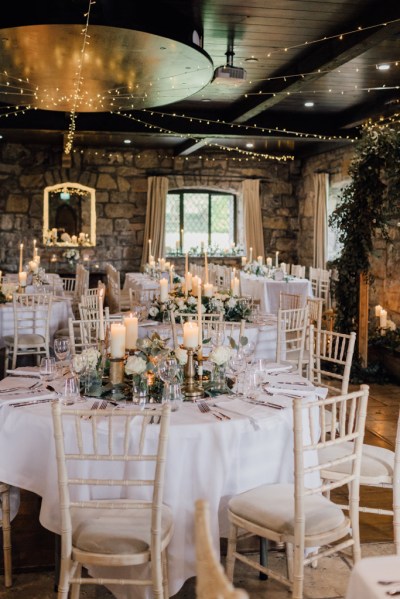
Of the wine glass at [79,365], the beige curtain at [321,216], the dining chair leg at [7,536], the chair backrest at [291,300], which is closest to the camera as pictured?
the dining chair leg at [7,536]

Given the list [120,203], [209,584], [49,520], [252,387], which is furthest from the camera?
[120,203]

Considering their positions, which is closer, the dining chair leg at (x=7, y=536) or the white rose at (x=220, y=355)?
the dining chair leg at (x=7, y=536)

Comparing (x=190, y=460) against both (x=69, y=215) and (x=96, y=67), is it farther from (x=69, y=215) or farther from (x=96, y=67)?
(x=69, y=215)

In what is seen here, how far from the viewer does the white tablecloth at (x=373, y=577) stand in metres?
1.69

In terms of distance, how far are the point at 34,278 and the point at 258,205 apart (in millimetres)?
6490

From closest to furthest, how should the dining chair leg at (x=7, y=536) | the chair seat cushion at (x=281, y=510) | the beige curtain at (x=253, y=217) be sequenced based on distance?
the chair seat cushion at (x=281, y=510)
the dining chair leg at (x=7, y=536)
the beige curtain at (x=253, y=217)

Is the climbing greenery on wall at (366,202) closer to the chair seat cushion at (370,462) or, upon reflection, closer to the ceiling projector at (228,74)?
the ceiling projector at (228,74)

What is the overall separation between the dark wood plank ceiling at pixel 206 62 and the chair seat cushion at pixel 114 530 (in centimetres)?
340

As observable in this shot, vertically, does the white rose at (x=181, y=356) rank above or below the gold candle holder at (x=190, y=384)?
above

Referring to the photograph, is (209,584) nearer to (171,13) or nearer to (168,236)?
(171,13)

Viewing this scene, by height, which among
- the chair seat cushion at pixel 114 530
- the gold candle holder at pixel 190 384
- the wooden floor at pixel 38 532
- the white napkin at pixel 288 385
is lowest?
the wooden floor at pixel 38 532

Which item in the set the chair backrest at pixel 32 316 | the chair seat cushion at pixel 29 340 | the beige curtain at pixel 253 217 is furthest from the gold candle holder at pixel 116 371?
the beige curtain at pixel 253 217

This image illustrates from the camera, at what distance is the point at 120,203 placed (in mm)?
14070

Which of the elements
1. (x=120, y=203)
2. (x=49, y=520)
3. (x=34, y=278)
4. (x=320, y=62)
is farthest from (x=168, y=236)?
(x=49, y=520)
